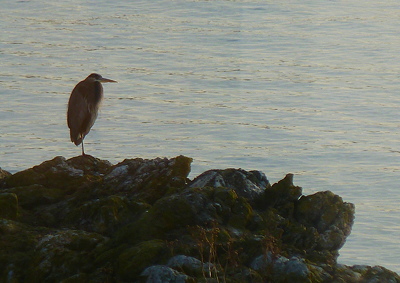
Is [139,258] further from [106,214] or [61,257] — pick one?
[106,214]

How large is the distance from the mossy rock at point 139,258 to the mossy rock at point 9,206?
1530mm

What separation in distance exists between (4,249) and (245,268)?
2.03 m

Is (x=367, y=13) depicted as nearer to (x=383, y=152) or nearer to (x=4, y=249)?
(x=383, y=152)

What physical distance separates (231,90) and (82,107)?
9.33 m

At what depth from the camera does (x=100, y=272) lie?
6625 millimetres

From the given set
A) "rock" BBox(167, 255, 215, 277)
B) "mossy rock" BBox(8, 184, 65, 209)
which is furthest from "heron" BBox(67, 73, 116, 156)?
"rock" BBox(167, 255, 215, 277)

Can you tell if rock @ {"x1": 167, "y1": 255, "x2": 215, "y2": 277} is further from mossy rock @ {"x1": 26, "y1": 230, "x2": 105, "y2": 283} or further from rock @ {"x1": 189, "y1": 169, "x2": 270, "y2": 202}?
rock @ {"x1": 189, "y1": 169, "x2": 270, "y2": 202}

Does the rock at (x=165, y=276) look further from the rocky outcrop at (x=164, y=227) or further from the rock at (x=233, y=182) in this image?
the rock at (x=233, y=182)

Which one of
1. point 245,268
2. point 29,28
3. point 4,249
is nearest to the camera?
point 245,268

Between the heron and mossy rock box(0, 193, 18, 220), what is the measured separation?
3.96 meters

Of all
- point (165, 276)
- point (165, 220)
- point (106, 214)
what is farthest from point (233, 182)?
point (165, 276)

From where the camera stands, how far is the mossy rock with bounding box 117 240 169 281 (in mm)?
6531

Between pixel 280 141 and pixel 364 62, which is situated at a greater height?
pixel 364 62

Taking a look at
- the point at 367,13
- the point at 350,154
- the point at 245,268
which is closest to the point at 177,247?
the point at 245,268
